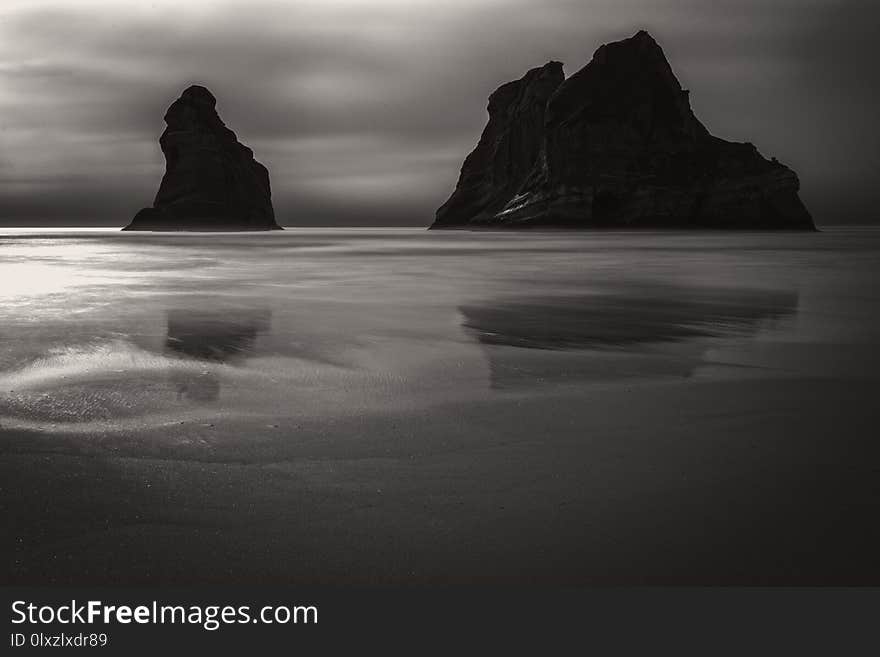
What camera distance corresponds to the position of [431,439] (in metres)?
4.52

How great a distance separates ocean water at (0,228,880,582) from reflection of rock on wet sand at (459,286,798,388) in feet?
0.22

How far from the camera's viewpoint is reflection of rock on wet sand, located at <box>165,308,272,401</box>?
6.10 metres

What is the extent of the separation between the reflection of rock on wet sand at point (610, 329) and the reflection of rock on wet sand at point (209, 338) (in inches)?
101

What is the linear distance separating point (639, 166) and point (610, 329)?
144 meters

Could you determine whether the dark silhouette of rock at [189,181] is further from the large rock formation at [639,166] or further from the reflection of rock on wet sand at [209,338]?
the reflection of rock on wet sand at [209,338]

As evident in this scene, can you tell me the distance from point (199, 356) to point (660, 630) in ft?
19.6

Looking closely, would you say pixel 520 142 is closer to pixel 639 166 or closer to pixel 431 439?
pixel 639 166

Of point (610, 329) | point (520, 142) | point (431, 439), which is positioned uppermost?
point (520, 142)

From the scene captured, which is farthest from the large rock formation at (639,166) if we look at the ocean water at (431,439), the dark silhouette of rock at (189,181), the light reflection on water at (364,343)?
the ocean water at (431,439)

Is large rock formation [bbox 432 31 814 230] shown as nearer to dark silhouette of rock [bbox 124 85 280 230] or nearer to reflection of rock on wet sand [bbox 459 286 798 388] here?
dark silhouette of rock [bbox 124 85 280 230]

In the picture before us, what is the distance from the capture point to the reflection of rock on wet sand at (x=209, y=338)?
6.10 meters

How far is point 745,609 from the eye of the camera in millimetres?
2748

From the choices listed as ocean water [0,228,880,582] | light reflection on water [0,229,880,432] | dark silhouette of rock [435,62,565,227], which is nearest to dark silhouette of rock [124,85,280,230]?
dark silhouette of rock [435,62,565,227]

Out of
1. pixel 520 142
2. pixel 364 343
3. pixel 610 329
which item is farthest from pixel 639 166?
pixel 364 343
